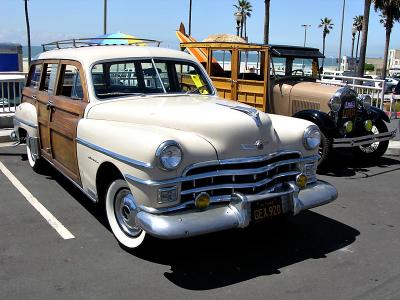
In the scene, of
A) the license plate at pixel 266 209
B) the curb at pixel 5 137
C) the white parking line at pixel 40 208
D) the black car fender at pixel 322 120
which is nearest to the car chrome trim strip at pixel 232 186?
the license plate at pixel 266 209

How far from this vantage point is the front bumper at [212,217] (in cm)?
350

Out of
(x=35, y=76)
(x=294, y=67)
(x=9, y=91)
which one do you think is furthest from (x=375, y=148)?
(x=9, y=91)

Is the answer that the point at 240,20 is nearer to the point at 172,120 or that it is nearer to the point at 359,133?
the point at 359,133

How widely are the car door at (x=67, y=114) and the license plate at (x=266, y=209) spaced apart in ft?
6.60

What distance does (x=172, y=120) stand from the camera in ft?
13.9

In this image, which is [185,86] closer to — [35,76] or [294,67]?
[35,76]

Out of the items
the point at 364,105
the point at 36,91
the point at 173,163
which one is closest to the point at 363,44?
the point at 364,105

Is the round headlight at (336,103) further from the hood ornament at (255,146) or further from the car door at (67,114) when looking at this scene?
the car door at (67,114)

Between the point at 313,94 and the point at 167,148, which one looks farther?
the point at 313,94

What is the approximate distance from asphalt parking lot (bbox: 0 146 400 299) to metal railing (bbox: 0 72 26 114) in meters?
4.50

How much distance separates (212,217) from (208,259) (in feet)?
2.01

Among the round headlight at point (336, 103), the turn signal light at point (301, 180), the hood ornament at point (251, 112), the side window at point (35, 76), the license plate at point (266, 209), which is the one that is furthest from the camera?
the round headlight at point (336, 103)

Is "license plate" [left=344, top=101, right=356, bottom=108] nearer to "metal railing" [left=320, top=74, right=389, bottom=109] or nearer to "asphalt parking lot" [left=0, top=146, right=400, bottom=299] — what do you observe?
"metal railing" [left=320, top=74, right=389, bottom=109]

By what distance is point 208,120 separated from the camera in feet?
13.3
